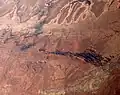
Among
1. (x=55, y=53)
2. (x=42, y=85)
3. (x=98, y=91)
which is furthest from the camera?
(x=55, y=53)

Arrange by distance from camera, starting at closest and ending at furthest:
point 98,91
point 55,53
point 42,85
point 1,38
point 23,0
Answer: point 98,91 < point 42,85 < point 55,53 < point 1,38 < point 23,0

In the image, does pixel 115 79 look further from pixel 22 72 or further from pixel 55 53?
pixel 22 72

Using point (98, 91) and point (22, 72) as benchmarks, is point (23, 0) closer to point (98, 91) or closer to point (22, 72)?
point (22, 72)

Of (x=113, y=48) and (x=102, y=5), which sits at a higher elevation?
(x=102, y=5)

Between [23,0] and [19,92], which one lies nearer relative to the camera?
[19,92]

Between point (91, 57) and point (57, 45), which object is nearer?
point (91, 57)

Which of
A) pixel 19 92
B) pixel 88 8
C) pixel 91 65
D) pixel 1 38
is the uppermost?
pixel 88 8

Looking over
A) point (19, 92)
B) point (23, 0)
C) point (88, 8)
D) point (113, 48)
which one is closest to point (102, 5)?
point (88, 8)
